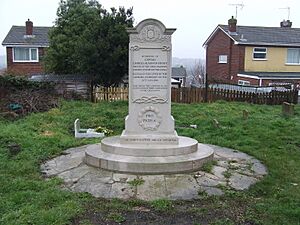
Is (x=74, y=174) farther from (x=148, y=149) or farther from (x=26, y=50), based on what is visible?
(x=26, y=50)

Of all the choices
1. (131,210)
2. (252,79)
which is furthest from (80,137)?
(252,79)

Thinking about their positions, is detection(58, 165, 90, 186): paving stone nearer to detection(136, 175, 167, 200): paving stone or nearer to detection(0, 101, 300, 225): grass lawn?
detection(0, 101, 300, 225): grass lawn

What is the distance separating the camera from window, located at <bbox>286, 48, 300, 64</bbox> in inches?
1355

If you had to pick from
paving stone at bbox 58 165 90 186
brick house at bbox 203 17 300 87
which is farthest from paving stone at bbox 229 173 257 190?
brick house at bbox 203 17 300 87

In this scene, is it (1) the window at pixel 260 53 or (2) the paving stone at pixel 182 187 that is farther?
(1) the window at pixel 260 53

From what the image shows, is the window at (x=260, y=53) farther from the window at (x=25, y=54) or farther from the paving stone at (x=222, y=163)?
the paving stone at (x=222, y=163)

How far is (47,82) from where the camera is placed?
18.6 metres

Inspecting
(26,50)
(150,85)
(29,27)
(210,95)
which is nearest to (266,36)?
(210,95)

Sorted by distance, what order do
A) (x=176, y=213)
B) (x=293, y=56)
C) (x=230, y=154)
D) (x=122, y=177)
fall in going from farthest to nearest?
(x=293, y=56) → (x=230, y=154) → (x=122, y=177) → (x=176, y=213)

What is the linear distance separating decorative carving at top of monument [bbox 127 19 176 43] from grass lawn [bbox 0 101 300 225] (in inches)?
134

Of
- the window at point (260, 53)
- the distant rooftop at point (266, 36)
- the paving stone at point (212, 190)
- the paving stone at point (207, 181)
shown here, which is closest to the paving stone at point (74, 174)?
the paving stone at point (207, 181)

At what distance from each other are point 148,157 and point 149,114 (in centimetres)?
107

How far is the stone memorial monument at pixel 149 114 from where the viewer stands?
7520 mm

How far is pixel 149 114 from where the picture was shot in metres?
8.06
